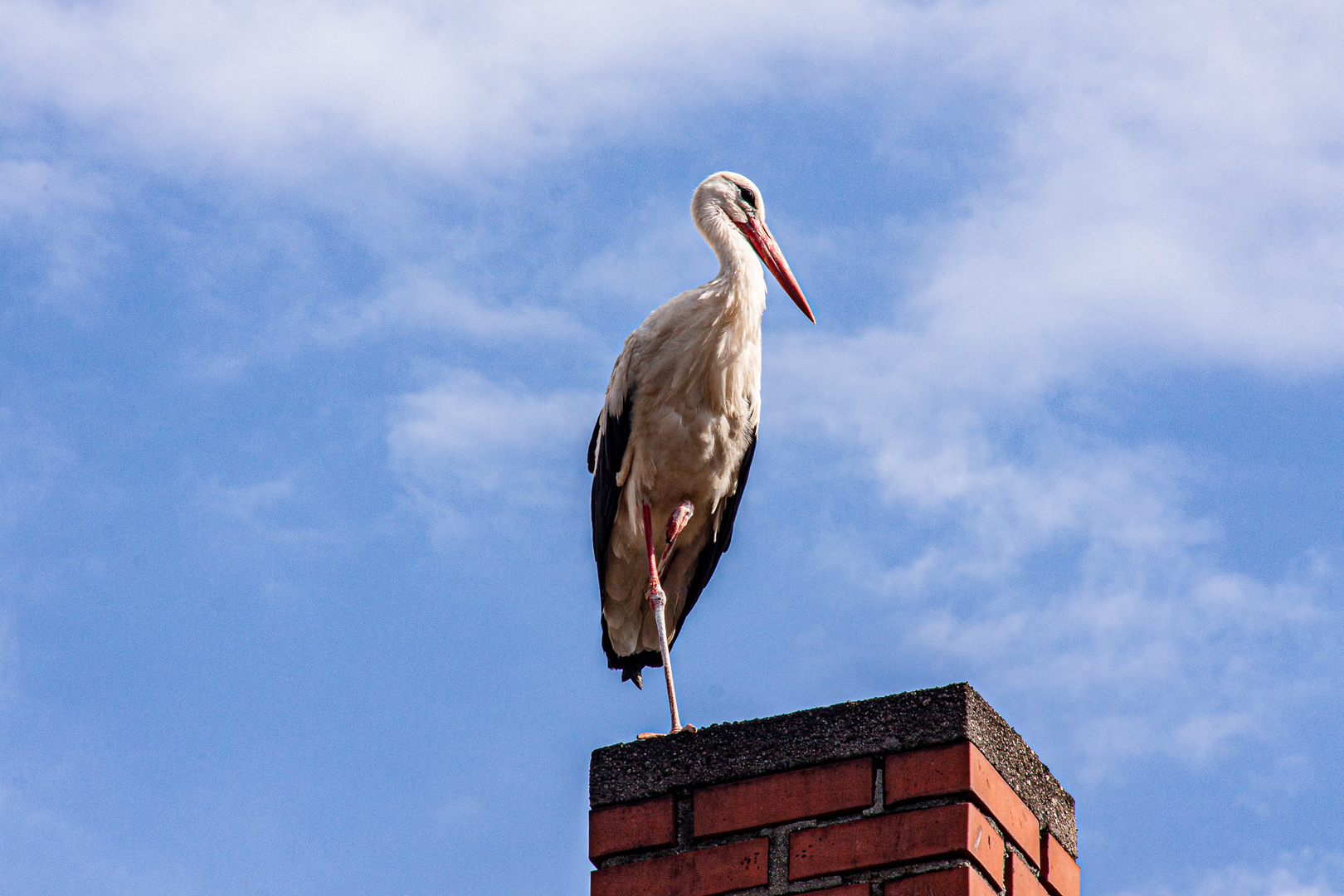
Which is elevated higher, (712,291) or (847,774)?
(712,291)

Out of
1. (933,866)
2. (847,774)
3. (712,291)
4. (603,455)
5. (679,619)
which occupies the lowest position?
(933,866)

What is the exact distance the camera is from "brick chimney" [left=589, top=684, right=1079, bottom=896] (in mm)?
2662

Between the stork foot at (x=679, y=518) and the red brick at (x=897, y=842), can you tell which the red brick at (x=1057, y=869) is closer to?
the red brick at (x=897, y=842)

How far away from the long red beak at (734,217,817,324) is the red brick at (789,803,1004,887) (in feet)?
13.3

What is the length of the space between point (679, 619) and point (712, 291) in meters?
1.33

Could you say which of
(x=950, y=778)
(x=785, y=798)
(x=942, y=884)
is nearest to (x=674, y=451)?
(x=785, y=798)

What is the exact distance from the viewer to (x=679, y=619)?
641 centimetres

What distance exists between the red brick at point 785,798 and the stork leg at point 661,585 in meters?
2.19

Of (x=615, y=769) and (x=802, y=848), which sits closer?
(x=802, y=848)

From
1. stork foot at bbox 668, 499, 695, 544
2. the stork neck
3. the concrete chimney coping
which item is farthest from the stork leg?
the concrete chimney coping

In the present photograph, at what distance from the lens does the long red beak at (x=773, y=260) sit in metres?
6.60

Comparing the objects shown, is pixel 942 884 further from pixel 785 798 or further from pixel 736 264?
pixel 736 264

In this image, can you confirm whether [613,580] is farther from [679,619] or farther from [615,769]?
[615,769]

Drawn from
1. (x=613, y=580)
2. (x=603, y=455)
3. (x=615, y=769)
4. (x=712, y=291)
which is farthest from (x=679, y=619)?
(x=615, y=769)
